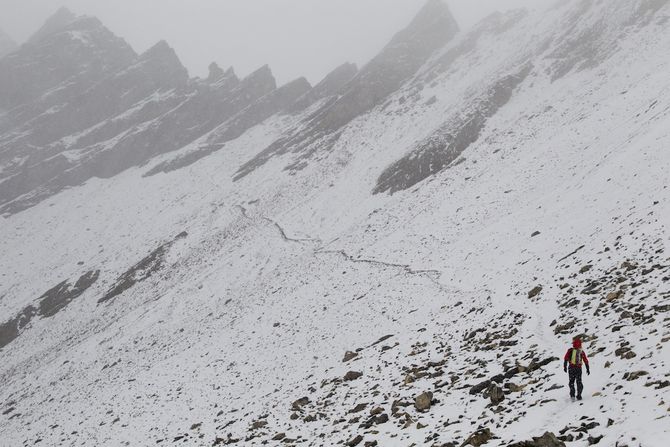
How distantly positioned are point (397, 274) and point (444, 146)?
23.9 m

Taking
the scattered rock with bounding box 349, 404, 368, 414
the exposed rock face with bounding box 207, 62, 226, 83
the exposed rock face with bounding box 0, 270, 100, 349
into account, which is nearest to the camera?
the scattered rock with bounding box 349, 404, 368, 414

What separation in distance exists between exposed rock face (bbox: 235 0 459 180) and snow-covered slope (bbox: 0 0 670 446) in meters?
A: 0.95

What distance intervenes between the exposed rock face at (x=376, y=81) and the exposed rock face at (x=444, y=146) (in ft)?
60.9

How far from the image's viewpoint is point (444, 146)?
5162 centimetres

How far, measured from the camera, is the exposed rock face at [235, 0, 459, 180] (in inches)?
2943

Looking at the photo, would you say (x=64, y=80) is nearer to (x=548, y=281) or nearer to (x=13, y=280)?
(x=13, y=280)

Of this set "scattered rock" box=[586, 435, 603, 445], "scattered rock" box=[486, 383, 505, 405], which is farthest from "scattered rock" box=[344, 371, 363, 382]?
"scattered rock" box=[586, 435, 603, 445]

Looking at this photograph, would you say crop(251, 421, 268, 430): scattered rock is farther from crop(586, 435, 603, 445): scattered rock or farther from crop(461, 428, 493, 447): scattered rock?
crop(586, 435, 603, 445): scattered rock

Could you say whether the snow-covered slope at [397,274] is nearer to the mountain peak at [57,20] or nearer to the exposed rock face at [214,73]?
the exposed rock face at [214,73]

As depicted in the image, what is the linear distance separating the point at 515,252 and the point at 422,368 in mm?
11792

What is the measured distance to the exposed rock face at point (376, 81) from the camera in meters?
74.8

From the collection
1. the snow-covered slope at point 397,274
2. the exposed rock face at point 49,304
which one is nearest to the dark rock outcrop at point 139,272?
the snow-covered slope at point 397,274

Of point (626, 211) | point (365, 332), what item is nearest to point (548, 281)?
point (626, 211)

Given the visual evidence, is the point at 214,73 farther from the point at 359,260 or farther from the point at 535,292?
the point at 535,292
